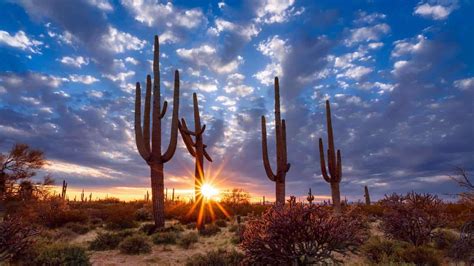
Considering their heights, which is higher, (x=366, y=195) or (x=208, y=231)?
(x=366, y=195)

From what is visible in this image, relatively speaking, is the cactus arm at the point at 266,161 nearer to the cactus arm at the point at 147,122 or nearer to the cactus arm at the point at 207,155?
the cactus arm at the point at 207,155

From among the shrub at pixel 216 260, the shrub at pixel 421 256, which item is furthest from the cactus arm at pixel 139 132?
the shrub at pixel 421 256

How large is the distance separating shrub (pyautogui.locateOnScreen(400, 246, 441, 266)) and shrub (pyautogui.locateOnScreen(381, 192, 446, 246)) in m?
2.04

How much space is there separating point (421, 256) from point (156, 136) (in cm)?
1152

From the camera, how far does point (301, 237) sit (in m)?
6.35

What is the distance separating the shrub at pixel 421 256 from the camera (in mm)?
9484

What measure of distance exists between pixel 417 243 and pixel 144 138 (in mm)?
12041

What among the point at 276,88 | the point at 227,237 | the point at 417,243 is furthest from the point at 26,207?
the point at 417,243

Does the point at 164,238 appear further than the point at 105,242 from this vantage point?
Yes

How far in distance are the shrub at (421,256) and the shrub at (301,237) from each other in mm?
4347

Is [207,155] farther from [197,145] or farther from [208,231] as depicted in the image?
[208,231]

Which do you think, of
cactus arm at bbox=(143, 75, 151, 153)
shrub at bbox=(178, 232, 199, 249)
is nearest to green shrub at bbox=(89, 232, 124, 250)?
shrub at bbox=(178, 232, 199, 249)

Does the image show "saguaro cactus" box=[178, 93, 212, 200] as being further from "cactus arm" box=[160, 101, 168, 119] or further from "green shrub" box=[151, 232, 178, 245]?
"green shrub" box=[151, 232, 178, 245]

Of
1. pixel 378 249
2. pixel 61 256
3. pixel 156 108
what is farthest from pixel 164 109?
pixel 378 249
